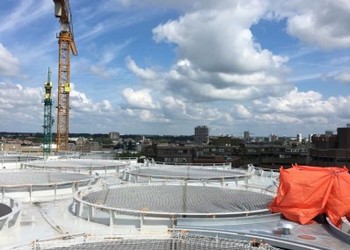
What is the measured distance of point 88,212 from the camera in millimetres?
19094

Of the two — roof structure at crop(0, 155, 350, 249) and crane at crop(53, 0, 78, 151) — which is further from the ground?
crane at crop(53, 0, 78, 151)

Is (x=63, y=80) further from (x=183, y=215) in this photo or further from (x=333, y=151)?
(x=183, y=215)

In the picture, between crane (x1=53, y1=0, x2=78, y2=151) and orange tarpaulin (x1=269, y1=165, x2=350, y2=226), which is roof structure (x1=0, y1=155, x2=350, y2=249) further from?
crane (x1=53, y1=0, x2=78, y2=151)

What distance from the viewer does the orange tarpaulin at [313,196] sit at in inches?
683

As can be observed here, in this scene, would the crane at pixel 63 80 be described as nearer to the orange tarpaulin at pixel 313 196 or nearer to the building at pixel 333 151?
the building at pixel 333 151

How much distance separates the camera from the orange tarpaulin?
683 inches

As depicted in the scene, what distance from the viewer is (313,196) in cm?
1755

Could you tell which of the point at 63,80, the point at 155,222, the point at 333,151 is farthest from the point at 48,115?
the point at 155,222

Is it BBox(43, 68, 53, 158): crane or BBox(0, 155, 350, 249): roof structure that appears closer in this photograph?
BBox(0, 155, 350, 249): roof structure

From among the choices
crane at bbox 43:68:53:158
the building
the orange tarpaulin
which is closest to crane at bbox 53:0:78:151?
crane at bbox 43:68:53:158

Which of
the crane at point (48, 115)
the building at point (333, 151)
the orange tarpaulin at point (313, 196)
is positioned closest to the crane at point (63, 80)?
the crane at point (48, 115)

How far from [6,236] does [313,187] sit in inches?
487

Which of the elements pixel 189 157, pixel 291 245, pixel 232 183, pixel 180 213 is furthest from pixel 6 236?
pixel 189 157

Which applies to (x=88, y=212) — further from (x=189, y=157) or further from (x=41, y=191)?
(x=189, y=157)
